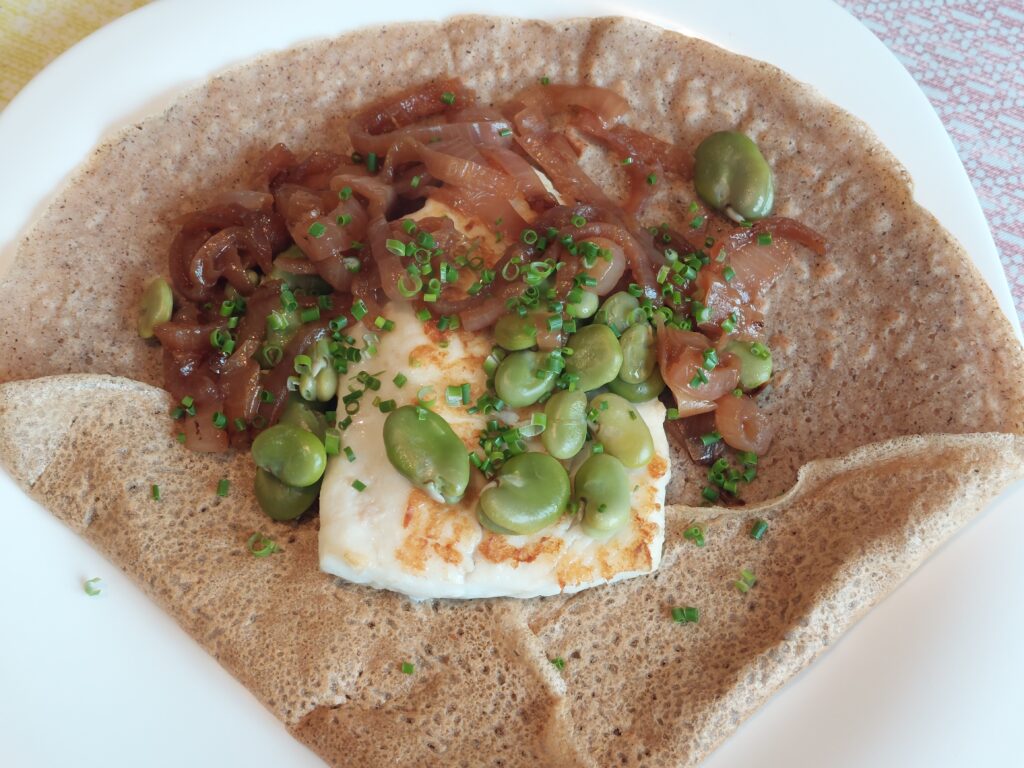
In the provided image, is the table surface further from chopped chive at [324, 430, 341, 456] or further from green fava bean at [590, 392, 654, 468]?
chopped chive at [324, 430, 341, 456]

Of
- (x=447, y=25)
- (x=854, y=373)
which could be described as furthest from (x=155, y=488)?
(x=854, y=373)

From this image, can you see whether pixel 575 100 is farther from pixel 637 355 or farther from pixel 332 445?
pixel 332 445

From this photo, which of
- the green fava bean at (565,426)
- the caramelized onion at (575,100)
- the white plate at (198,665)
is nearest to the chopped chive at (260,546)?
the white plate at (198,665)

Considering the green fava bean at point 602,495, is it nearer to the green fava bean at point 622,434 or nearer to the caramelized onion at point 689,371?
the green fava bean at point 622,434

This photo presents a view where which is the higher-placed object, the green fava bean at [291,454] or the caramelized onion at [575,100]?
the caramelized onion at [575,100]

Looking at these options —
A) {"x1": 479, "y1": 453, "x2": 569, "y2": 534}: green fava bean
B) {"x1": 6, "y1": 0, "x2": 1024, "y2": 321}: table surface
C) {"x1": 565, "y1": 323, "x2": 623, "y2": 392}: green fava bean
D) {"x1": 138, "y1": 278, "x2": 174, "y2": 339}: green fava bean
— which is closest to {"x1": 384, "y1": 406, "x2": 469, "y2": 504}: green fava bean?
{"x1": 479, "y1": 453, "x2": 569, "y2": 534}: green fava bean

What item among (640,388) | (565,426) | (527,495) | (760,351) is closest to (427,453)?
(527,495)

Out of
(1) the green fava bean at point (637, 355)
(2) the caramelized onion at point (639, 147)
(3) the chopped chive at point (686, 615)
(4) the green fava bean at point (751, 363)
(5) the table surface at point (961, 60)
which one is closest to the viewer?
(3) the chopped chive at point (686, 615)
